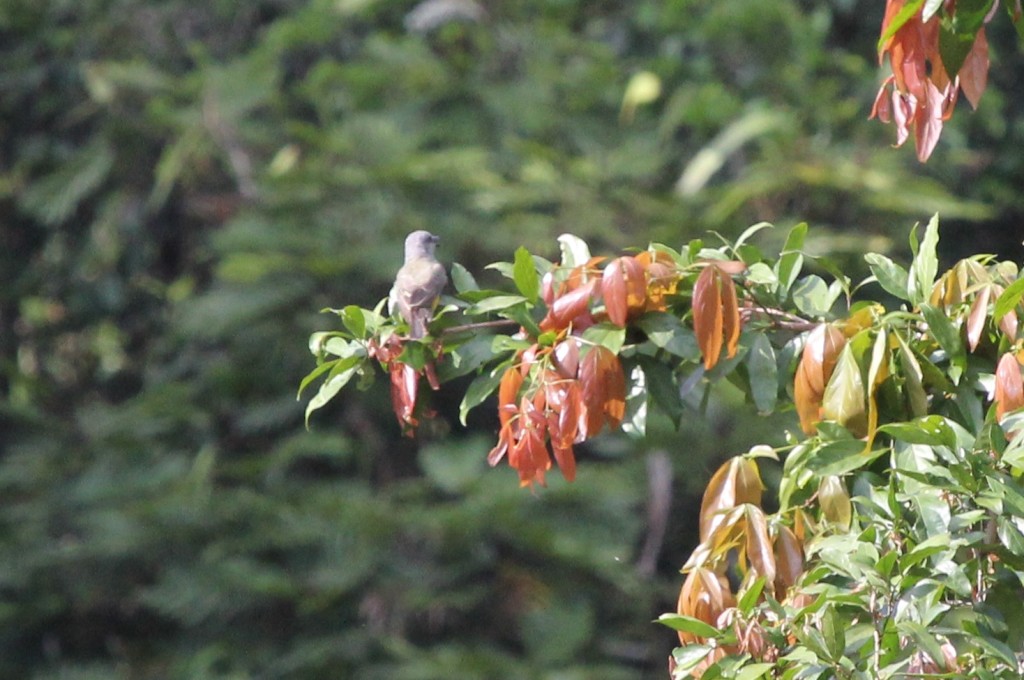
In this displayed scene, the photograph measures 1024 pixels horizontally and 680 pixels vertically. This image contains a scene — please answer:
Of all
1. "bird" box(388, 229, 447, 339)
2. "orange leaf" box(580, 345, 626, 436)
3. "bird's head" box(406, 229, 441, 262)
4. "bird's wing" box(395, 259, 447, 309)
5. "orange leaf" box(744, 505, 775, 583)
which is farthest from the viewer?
"bird's head" box(406, 229, 441, 262)

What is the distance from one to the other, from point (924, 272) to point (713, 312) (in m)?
0.30

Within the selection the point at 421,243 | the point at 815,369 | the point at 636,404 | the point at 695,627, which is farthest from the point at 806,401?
the point at 421,243

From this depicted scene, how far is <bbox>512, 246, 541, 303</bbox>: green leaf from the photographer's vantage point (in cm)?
188

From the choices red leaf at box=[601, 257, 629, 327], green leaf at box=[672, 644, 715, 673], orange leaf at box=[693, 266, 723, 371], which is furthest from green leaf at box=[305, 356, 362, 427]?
green leaf at box=[672, 644, 715, 673]

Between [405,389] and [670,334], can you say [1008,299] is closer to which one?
[670,334]

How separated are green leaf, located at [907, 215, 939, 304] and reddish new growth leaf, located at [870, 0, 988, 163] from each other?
13cm

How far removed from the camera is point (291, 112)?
586cm

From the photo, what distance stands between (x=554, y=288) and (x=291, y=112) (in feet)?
13.6

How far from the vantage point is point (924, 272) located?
5.92 ft

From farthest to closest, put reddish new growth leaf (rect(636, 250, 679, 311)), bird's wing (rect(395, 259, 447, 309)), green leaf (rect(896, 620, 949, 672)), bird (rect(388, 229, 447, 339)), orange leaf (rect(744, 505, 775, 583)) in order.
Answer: bird's wing (rect(395, 259, 447, 309)) → bird (rect(388, 229, 447, 339)) → reddish new growth leaf (rect(636, 250, 679, 311)) → orange leaf (rect(744, 505, 775, 583)) → green leaf (rect(896, 620, 949, 672))

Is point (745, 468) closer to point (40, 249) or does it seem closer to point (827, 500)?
point (827, 500)

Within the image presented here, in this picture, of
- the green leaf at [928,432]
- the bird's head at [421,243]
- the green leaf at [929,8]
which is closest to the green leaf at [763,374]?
the green leaf at [928,432]

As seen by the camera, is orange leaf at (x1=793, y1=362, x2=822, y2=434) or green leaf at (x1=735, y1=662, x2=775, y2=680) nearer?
green leaf at (x1=735, y1=662, x2=775, y2=680)

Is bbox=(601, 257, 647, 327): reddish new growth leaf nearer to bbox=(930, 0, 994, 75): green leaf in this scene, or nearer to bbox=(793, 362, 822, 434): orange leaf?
bbox=(793, 362, 822, 434): orange leaf
